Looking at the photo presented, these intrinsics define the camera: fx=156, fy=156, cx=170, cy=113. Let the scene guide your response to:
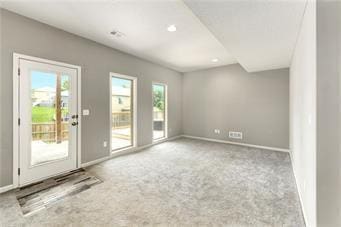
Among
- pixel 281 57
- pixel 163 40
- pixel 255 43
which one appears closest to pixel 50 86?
pixel 163 40

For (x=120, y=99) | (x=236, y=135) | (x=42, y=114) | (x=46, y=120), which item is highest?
(x=120, y=99)

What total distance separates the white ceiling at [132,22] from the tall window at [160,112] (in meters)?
1.78

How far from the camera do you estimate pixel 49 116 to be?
293 centimetres

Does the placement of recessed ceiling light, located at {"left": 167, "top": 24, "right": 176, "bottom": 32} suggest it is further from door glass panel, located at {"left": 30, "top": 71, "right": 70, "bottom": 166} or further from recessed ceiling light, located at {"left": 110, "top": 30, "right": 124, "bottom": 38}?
door glass panel, located at {"left": 30, "top": 71, "right": 70, "bottom": 166}

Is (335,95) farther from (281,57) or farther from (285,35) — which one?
(281,57)

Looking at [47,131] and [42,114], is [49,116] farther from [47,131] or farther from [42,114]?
[47,131]

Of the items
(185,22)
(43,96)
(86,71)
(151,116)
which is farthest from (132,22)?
(151,116)

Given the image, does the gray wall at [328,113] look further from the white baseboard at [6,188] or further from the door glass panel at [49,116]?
the white baseboard at [6,188]

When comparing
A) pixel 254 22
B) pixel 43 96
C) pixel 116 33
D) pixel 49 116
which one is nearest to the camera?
pixel 254 22

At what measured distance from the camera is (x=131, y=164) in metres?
3.52

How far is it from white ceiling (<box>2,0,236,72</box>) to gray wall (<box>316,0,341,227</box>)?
5.46ft

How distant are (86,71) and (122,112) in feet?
4.81

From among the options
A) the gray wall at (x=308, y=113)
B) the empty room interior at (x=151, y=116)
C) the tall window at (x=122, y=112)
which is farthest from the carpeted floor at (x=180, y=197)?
the tall window at (x=122, y=112)

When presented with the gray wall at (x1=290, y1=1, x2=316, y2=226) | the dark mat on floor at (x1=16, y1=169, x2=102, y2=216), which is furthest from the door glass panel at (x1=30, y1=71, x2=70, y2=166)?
the gray wall at (x1=290, y1=1, x2=316, y2=226)
